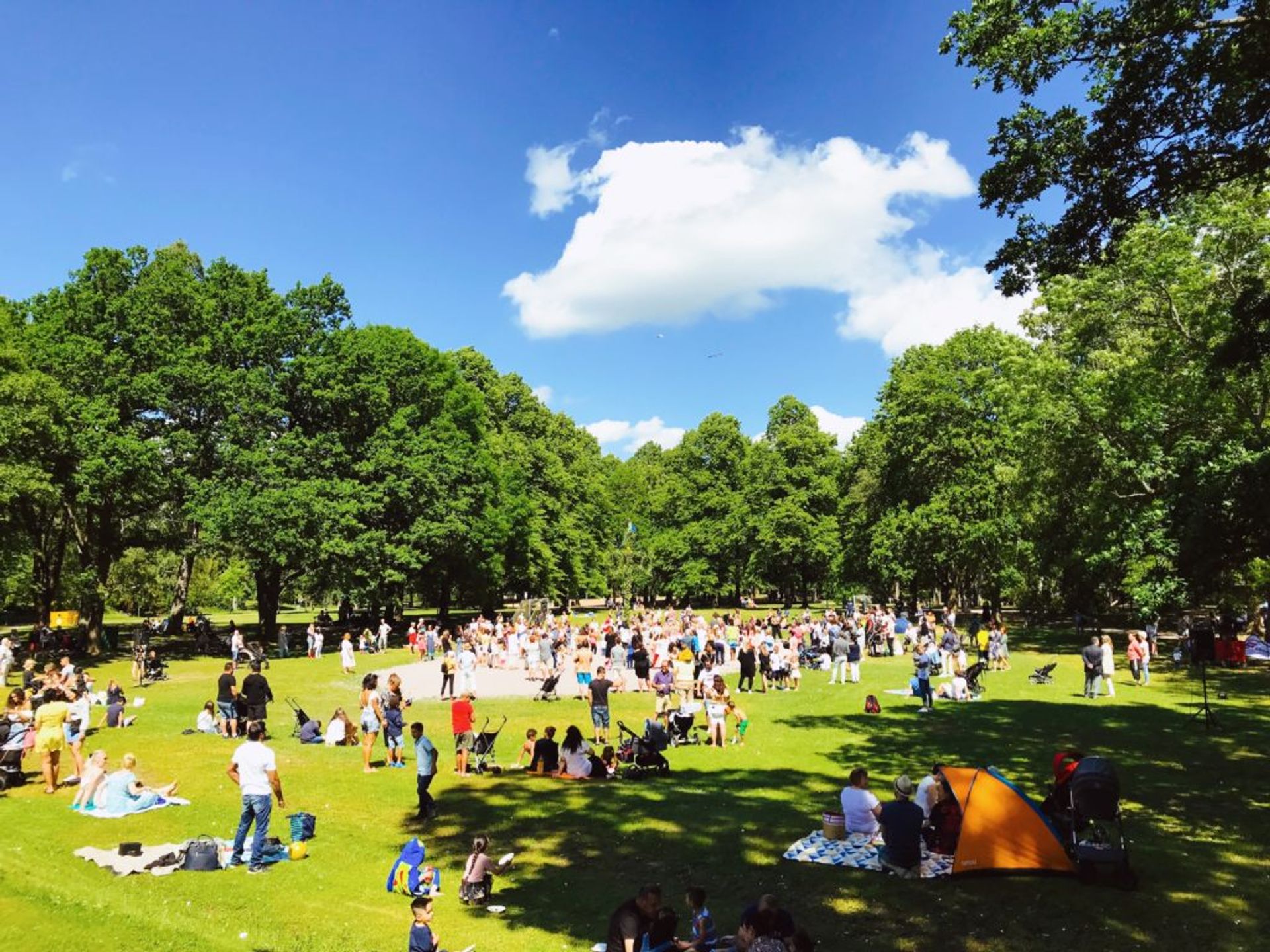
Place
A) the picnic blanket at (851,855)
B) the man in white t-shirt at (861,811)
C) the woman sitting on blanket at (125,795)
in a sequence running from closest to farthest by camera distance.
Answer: the picnic blanket at (851,855), the man in white t-shirt at (861,811), the woman sitting on blanket at (125,795)

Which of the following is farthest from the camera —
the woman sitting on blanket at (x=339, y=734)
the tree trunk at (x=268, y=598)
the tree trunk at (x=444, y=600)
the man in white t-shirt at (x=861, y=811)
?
the tree trunk at (x=444, y=600)

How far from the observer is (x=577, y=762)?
14.4 m

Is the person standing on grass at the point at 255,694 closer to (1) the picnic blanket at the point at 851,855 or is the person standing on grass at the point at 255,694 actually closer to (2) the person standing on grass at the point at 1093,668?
(1) the picnic blanket at the point at 851,855

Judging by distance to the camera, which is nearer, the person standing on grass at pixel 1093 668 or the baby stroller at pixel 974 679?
the person standing on grass at pixel 1093 668

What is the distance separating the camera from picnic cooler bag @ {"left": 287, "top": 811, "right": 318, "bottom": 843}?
10773 mm

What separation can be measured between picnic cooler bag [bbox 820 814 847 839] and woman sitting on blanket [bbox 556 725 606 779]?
4.99 metres

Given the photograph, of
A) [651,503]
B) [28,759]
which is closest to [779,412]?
[651,503]

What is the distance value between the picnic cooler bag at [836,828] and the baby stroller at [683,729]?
6476 millimetres

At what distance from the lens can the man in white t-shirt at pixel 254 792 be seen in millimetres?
9922

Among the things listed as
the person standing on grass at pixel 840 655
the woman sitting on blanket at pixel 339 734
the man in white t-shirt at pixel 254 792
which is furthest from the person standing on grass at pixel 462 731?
the person standing on grass at pixel 840 655

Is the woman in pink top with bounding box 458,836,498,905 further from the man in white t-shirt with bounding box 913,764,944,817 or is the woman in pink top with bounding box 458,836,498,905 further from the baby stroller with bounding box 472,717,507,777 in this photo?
the man in white t-shirt with bounding box 913,764,944,817

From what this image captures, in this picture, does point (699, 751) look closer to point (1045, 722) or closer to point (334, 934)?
point (1045, 722)

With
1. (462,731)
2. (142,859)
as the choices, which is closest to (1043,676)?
(462,731)

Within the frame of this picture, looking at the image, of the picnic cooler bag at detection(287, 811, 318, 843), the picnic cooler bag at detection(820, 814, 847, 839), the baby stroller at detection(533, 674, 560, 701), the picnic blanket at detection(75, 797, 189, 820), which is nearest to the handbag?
the picnic cooler bag at detection(287, 811, 318, 843)
